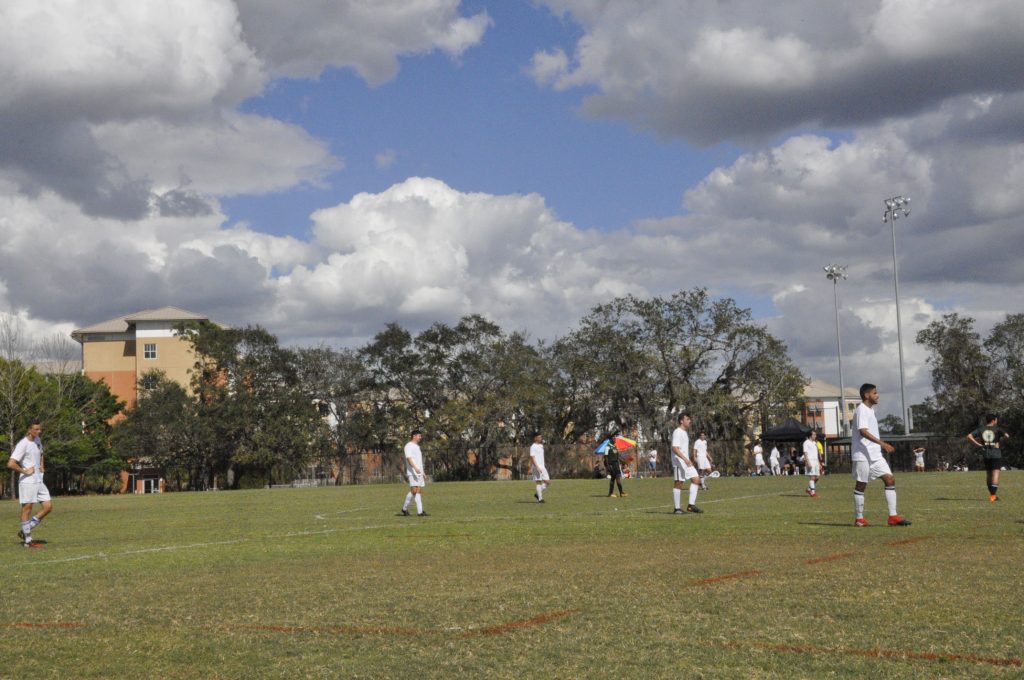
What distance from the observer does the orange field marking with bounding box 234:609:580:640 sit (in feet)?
26.8

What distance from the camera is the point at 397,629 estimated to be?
8.41 metres

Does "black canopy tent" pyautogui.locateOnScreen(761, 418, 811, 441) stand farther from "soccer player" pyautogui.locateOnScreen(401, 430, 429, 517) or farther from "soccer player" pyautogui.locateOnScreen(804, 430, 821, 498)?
"soccer player" pyautogui.locateOnScreen(401, 430, 429, 517)

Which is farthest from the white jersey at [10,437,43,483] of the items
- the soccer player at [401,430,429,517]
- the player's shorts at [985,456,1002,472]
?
the player's shorts at [985,456,1002,472]

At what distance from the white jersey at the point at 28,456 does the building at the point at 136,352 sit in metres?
91.7

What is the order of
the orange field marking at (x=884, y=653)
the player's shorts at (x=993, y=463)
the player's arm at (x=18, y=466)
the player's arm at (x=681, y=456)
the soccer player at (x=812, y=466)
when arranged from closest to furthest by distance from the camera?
the orange field marking at (x=884, y=653) < the player's arm at (x=18, y=466) < the player's arm at (x=681, y=456) < the player's shorts at (x=993, y=463) < the soccer player at (x=812, y=466)

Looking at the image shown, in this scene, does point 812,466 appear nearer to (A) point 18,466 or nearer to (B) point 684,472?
(B) point 684,472

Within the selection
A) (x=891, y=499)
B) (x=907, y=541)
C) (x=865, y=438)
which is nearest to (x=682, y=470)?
(x=865, y=438)

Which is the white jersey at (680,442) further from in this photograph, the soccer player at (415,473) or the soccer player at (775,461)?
the soccer player at (775,461)

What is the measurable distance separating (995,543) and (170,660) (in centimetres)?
1047

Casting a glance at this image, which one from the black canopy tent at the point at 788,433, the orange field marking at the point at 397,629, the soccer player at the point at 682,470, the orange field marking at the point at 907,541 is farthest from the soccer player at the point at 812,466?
the black canopy tent at the point at 788,433

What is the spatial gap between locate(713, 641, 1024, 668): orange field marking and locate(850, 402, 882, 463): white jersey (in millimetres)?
10700

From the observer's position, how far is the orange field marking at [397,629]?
321 inches

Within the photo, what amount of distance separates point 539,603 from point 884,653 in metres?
3.40

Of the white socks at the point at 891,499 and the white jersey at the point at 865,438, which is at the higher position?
the white jersey at the point at 865,438
